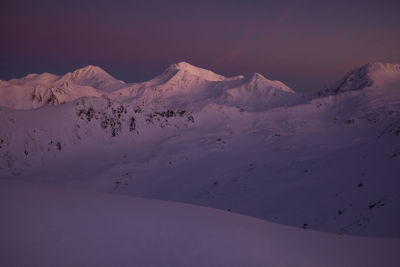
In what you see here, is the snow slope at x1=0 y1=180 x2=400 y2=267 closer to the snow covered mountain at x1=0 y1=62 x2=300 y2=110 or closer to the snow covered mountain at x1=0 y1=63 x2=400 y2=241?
the snow covered mountain at x1=0 y1=63 x2=400 y2=241

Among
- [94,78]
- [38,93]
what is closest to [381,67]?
[38,93]

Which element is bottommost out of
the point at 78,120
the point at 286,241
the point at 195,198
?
the point at 195,198

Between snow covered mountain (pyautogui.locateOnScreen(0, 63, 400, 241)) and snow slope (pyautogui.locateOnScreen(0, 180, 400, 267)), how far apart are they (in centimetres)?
615

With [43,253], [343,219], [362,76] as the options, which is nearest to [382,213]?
[343,219]

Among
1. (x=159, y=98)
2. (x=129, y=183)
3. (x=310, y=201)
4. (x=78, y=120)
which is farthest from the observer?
(x=159, y=98)

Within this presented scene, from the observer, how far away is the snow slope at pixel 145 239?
302 cm

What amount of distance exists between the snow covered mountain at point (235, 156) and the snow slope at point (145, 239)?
6.15m

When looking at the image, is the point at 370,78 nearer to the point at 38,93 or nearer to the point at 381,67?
the point at 381,67

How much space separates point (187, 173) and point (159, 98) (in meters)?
109

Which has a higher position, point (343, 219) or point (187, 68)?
point (187, 68)

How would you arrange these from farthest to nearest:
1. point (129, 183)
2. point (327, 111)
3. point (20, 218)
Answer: point (327, 111) < point (129, 183) < point (20, 218)

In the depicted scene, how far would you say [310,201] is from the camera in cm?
1323

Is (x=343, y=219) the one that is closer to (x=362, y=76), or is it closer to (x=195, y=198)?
(x=195, y=198)

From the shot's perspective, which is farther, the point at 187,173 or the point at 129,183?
the point at 187,173
